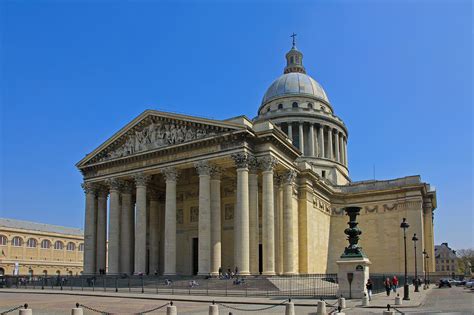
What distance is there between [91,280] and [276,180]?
842 inches

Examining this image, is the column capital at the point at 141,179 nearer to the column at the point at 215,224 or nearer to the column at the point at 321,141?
the column at the point at 215,224

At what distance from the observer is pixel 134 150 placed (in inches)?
2168

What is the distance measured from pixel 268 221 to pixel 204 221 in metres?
6.00

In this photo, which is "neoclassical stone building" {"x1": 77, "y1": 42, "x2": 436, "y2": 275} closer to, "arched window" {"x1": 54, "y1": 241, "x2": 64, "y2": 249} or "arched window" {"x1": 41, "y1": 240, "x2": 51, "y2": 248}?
"arched window" {"x1": 41, "y1": 240, "x2": 51, "y2": 248}

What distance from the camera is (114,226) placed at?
56.2 metres

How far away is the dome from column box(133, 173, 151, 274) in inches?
1614

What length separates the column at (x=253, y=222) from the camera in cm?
4697

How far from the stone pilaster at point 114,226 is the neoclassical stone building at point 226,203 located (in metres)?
0.11

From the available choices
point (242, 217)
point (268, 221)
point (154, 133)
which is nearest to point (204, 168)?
point (242, 217)

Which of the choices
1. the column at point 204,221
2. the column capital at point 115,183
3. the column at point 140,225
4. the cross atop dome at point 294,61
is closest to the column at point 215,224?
the column at point 204,221

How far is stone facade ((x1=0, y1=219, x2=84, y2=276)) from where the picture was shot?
97.6 metres

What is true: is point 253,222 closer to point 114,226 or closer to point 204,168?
point 204,168

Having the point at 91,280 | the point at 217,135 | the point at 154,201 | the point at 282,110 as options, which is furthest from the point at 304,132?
the point at 91,280

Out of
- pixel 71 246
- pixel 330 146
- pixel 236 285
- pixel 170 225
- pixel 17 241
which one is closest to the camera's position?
pixel 236 285
